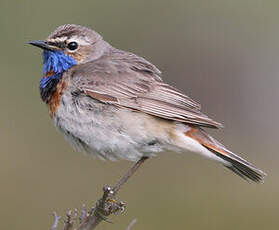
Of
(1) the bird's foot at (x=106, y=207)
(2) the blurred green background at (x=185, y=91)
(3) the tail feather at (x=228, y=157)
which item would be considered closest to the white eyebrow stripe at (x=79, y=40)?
(3) the tail feather at (x=228, y=157)

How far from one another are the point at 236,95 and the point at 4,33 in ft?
14.2

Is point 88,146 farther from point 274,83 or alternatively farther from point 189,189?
point 274,83

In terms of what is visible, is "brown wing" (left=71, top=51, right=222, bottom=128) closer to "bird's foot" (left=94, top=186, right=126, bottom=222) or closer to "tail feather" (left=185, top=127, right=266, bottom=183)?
"tail feather" (left=185, top=127, right=266, bottom=183)

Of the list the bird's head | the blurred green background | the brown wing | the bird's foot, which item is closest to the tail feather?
the brown wing

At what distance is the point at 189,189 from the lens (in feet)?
38.0

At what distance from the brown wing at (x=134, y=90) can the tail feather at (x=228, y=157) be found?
22 centimetres

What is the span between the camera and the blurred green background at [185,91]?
35.8 ft

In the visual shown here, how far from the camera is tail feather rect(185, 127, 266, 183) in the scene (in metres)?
7.59

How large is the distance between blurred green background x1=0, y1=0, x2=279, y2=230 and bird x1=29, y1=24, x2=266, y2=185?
2903 millimetres

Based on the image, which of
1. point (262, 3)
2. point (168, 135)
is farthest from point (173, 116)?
point (262, 3)

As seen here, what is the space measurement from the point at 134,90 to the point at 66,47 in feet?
2.56

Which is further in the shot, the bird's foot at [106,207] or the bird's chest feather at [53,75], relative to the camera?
the bird's chest feather at [53,75]

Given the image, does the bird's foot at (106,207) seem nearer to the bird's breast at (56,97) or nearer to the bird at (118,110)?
the bird at (118,110)

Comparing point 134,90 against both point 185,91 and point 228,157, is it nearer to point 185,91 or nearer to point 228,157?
point 228,157
